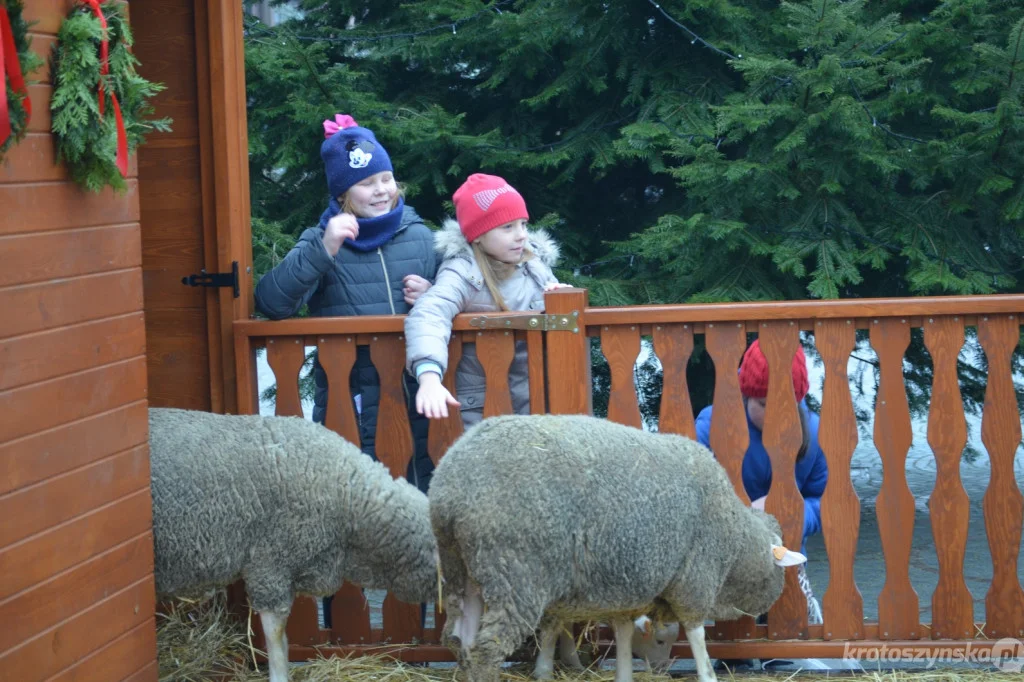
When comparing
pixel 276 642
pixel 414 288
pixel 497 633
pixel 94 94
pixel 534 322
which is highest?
pixel 94 94

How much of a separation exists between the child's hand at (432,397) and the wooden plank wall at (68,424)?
894 millimetres

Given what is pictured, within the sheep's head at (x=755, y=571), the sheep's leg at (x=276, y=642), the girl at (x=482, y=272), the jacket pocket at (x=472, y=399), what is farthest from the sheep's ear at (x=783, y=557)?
the sheep's leg at (x=276, y=642)

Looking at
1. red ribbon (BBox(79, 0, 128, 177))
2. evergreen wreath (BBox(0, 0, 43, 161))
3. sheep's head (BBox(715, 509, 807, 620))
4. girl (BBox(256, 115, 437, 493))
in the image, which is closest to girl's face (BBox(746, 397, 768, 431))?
sheep's head (BBox(715, 509, 807, 620))

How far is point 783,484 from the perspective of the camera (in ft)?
14.2

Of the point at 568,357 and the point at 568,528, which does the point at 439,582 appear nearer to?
the point at 568,528

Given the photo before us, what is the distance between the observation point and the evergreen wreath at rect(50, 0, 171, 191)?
3.20 metres

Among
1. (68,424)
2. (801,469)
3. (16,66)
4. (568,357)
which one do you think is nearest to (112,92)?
(16,66)

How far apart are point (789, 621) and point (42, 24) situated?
3.18m

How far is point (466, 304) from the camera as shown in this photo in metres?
4.47

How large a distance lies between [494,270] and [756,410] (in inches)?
47.3

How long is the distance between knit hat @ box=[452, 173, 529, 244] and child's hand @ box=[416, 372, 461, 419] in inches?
27.3

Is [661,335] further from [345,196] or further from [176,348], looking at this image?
[176,348]

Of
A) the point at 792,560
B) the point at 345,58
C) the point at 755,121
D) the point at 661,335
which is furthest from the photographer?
the point at 345,58

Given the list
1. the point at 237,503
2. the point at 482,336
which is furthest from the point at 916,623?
the point at 237,503
